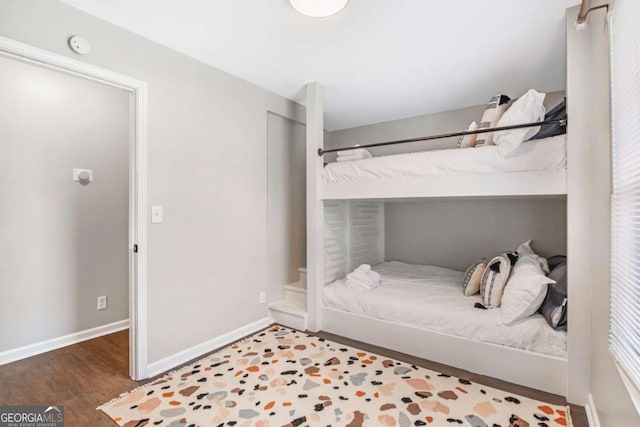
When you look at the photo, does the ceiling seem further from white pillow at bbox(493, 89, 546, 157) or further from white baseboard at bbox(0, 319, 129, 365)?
white baseboard at bbox(0, 319, 129, 365)

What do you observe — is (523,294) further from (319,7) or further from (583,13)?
(319,7)

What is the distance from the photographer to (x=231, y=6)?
168cm

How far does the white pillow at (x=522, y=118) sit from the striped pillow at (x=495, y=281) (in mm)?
853

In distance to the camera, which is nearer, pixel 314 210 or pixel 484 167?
pixel 484 167

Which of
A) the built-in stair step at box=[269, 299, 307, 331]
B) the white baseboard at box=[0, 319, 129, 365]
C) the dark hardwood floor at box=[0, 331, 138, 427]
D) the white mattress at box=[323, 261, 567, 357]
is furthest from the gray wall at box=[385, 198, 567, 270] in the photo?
the white baseboard at box=[0, 319, 129, 365]

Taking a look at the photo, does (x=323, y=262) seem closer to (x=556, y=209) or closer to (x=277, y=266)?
(x=277, y=266)

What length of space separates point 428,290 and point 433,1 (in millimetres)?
2138

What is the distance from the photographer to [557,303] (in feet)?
6.13

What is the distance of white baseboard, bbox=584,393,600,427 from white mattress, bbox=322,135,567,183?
1.32 meters

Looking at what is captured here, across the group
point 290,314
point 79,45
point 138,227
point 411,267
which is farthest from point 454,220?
point 79,45

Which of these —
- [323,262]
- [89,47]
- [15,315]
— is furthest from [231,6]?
→ [15,315]

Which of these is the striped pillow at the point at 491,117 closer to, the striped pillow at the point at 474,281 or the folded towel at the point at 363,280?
the striped pillow at the point at 474,281

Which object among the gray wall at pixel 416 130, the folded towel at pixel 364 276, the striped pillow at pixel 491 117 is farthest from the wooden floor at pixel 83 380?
the gray wall at pixel 416 130

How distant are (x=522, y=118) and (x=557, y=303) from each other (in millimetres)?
1185
